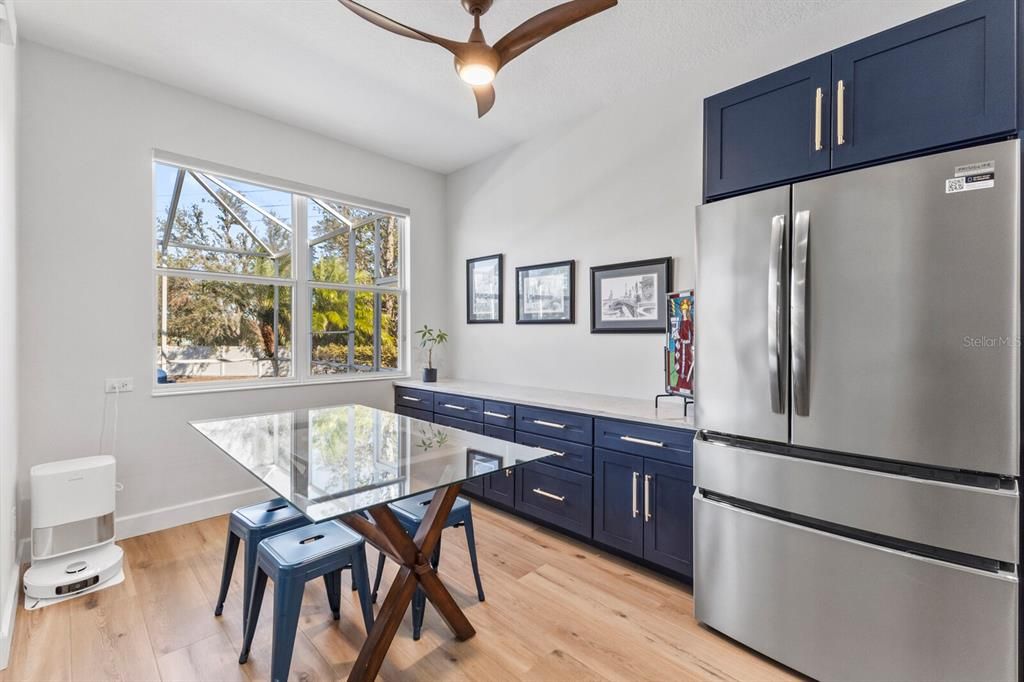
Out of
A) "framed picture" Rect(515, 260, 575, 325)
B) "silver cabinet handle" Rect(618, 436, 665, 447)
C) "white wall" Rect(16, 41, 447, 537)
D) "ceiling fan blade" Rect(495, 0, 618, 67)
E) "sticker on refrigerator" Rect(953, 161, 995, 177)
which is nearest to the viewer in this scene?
"sticker on refrigerator" Rect(953, 161, 995, 177)

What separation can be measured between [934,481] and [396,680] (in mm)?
1980

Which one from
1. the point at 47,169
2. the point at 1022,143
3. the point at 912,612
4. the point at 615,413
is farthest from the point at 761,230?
the point at 47,169

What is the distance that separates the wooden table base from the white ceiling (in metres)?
2.40

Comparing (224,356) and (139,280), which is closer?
(139,280)

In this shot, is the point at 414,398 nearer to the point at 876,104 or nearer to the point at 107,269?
the point at 107,269

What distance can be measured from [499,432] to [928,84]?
277 cm

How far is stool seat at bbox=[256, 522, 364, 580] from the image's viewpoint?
1657 mm

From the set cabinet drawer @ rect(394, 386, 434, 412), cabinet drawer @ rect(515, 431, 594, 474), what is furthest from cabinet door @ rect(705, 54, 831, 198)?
cabinet drawer @ rect(394, 386, 434, 412)

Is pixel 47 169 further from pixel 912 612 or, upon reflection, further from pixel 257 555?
pixel 912 612

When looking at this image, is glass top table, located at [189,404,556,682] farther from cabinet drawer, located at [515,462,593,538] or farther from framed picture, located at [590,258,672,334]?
framed picture, located at [590,258,672,334]

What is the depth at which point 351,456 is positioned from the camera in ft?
6.22

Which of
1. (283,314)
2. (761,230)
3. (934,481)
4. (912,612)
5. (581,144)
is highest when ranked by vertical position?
(581,144)

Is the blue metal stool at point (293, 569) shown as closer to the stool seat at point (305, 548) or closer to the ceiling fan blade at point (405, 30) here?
the stool seat at point (305, 548)

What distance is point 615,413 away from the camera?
8.70 feet
